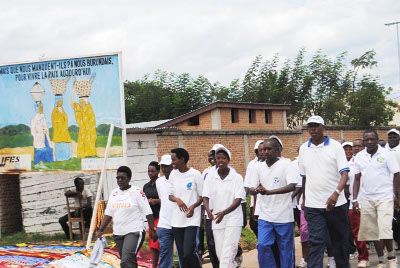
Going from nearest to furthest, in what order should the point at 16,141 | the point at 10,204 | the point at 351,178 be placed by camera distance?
1. the point at 351,178
2. the point at 16,141
3. the point at 10,204

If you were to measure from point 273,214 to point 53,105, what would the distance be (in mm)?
5615

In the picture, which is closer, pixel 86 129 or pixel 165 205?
pixel 165 205

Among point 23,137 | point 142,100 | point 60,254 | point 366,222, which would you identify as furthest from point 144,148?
point 142,100

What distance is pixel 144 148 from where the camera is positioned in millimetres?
14570

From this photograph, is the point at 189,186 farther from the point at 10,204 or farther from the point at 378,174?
the point at 10,204

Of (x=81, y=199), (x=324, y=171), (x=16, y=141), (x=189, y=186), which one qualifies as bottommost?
(x=81, y=199)

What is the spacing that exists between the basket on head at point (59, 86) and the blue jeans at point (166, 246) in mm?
4124

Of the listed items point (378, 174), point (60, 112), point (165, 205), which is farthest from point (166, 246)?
point (60, 112)

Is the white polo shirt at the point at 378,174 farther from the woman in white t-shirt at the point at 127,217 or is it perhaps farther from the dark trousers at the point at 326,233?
the woman in white t-shirt at the point at 127,217

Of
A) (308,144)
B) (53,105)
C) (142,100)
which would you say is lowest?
(308,144)

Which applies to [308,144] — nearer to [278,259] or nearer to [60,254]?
[278,259]

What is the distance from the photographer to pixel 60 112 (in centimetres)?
1135

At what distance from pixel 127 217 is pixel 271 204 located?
197 cm

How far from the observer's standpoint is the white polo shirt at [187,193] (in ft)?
26.5
